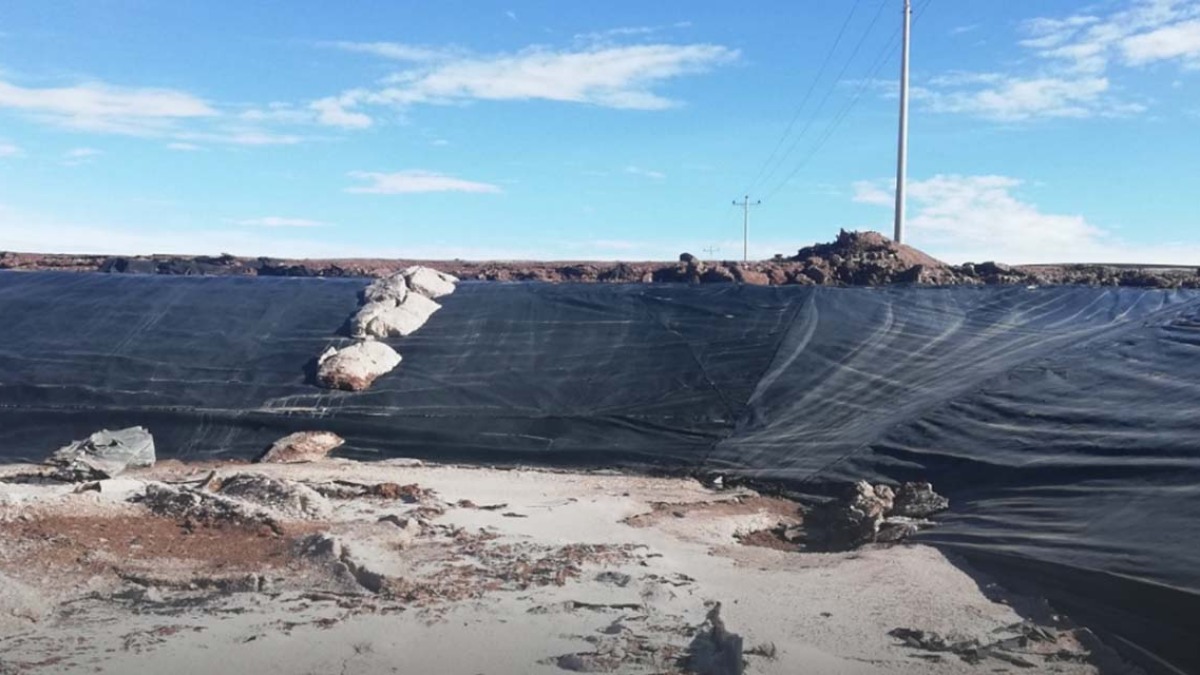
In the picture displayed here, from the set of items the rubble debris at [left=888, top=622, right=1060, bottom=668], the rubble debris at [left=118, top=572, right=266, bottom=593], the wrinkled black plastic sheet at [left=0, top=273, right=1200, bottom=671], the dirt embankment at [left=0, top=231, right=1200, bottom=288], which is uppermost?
the dirt embankment at [left=0, top=231, right=1200, bottom=288]

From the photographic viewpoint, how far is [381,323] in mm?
11086

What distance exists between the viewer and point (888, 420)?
8.38m

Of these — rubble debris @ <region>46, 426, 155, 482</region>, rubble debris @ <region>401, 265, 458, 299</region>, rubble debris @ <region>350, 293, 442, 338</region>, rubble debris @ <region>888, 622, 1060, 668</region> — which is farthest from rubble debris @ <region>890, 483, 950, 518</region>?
rubble debris @ <region>401, 265, 458, 299</region>

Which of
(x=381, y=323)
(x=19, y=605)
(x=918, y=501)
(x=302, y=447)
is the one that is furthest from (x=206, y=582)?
(x=381, y=323)

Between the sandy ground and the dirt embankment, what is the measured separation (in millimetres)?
9010

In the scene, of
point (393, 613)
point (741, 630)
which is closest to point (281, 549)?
point (393, 613)

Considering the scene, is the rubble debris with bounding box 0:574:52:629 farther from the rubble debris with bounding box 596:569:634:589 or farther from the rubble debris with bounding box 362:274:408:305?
the rubble debris with bounding box 362:274:408:305

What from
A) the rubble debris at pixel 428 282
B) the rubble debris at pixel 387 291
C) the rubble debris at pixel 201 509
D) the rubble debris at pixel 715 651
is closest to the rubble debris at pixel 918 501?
the rubble debris at pixel 715 651

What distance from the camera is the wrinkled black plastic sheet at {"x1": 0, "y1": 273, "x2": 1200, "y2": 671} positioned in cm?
595

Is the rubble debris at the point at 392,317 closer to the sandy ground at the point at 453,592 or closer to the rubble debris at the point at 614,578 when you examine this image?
the sandy ground at the point at 453,592

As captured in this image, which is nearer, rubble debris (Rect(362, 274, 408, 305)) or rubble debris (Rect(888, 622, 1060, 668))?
rubble debris (Rect(888, 622, 1060, 668))

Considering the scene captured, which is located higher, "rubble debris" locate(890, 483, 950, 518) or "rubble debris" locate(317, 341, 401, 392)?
"rubble debris" locate(317, 341, 401, 392)

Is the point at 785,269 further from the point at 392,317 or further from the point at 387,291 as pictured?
the point at 392,317

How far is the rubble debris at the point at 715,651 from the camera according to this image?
3988 mm
